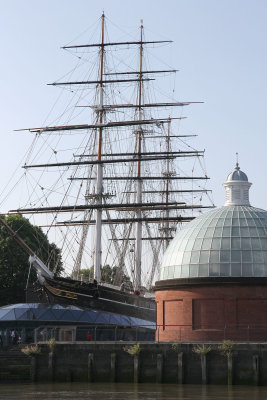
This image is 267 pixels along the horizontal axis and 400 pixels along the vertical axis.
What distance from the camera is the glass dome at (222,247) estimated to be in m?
49.7

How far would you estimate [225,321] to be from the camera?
4884 cm

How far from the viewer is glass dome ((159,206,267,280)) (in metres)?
49.7

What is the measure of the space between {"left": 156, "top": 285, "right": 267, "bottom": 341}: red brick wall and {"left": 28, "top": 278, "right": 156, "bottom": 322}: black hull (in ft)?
53.5

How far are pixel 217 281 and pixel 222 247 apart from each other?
2520mm

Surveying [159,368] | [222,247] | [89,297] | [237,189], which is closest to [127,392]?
[159,368]

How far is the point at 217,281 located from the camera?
49250 millimetres

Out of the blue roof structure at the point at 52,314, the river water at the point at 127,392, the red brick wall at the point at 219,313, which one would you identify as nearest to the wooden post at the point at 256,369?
the river water at the point at 127,392

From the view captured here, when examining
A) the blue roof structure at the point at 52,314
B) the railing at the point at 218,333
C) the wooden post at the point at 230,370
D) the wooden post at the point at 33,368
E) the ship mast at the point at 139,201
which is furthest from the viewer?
the ship mast at the point at 139,201

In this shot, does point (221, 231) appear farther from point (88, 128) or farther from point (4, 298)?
point (4, 298)

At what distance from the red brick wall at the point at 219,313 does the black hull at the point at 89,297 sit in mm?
16314

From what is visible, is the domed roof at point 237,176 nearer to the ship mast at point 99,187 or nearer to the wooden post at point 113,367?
the wooden post at point 113,367

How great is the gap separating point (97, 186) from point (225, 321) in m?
32.7

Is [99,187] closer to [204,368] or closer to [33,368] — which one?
[33,368]

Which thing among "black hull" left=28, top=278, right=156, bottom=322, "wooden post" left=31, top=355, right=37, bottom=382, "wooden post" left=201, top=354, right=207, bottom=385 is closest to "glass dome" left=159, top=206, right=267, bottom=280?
"wooden post" left=201, top=354, right=207, bottom=385
